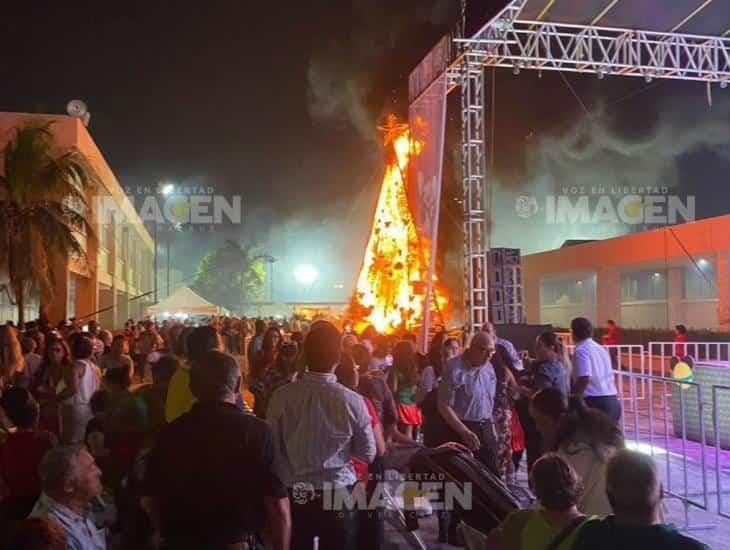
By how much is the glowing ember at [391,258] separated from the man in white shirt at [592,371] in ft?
36.6

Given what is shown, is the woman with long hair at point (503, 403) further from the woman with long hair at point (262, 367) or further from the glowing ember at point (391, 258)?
the glowing ember at point (391, 258)

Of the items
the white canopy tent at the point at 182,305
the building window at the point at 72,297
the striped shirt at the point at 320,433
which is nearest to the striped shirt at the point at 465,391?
the striped shirt at the point at 320,433

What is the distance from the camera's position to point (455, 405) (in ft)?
18.6

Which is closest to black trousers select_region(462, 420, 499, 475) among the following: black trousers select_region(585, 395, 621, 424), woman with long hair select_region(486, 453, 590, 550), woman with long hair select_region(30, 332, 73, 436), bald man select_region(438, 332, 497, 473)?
bald man select_region(438, 332, 497, 473)

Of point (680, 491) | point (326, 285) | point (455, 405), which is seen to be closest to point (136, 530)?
point (455, 405)

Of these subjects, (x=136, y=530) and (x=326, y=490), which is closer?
(x=326, y=490)

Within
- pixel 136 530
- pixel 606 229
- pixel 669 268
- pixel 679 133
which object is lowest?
pixel 136 530

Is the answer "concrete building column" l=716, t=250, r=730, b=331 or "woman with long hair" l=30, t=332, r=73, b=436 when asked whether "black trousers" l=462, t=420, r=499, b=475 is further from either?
"concrete building column" l=716, t=250, r=730, b=331

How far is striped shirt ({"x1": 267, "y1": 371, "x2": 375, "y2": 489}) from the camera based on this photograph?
3.51 metres

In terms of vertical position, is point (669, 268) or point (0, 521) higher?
point (669, 268)

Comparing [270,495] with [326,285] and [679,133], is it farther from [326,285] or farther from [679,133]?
[326,285]

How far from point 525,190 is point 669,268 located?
14113mm

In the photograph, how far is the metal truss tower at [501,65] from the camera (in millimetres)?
13773

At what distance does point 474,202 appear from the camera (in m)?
14.2
